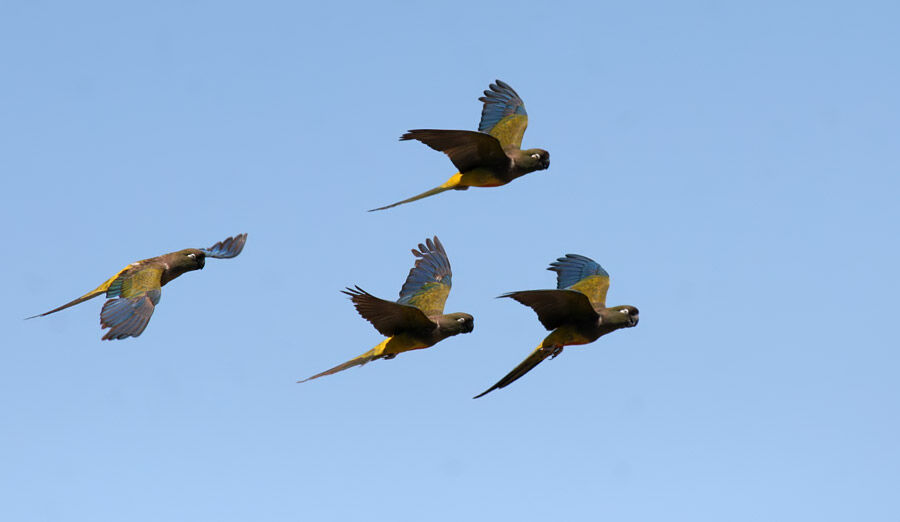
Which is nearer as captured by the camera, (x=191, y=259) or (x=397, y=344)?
(x=397, y=344)

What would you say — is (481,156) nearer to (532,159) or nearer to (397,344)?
(532,159)

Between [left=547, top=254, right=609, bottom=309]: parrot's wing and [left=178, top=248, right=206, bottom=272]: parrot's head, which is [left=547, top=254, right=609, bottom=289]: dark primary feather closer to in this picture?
[left=547, top=254, right=609, bottom=309]: parrot's wing

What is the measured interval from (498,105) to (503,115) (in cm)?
26

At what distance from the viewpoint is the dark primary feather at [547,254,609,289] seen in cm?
2120

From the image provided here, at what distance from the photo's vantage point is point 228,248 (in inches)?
960

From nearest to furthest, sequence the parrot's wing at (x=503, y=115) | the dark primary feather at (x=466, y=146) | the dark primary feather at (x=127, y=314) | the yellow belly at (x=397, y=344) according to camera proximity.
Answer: the dark primary feather at (x=127, y=314) → the yellow belly at (x=397, y=344) → the dark primary feather at (x=466, y=146) → the parrot's wing at (x=503, y=115)

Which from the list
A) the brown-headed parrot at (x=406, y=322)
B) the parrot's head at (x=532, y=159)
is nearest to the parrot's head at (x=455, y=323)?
the brown-headed parrot at (x=406, y=322)

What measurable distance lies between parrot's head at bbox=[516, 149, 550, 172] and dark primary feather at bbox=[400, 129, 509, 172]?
0.27 meters

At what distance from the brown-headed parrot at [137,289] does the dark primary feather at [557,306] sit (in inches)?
238

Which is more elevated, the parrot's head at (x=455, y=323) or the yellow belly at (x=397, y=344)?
the parrot's head at (x=455, y=323)

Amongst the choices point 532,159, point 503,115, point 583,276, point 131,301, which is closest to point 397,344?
point 583,276

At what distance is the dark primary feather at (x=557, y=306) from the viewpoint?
722 inches

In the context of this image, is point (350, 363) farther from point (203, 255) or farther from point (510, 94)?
point (510, 94)

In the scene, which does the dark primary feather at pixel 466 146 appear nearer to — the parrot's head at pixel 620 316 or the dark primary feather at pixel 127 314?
the parrot's head at pixel 620 316
